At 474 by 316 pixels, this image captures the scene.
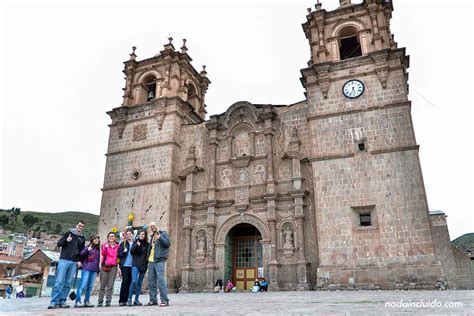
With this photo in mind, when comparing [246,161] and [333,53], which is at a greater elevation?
[333,53]

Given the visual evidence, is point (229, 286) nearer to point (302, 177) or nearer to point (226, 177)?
point (226, 177)

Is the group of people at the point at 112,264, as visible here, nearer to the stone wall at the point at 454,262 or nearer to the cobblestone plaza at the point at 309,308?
the cobblestone plaza at the point at 309,308

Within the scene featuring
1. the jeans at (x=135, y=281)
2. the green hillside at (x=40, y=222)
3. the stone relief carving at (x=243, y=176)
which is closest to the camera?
the jeans at (x=135, y=281)

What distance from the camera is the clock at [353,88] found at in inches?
659

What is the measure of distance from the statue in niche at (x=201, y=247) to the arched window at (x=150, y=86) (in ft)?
33.5

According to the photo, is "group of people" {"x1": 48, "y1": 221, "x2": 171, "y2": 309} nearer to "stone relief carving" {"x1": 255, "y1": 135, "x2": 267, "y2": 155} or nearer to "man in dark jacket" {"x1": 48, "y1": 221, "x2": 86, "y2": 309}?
"man in dark jacket" {"x1": 48, "y1": 221, "x2": 86, "y2": 309}

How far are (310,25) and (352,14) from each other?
7.23ft

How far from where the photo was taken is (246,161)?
1845 centimetres

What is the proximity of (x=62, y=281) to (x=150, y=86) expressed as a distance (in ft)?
59.8

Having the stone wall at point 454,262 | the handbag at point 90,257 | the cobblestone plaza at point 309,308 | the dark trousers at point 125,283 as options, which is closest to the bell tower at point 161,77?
the handbag at point 90,257

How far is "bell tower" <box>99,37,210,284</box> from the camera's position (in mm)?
19094

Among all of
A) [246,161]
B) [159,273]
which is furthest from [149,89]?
[159,273]

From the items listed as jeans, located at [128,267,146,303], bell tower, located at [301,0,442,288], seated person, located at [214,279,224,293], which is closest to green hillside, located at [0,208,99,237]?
seated person, located at [214,279,224,293]

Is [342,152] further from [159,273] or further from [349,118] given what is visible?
[159,273]
